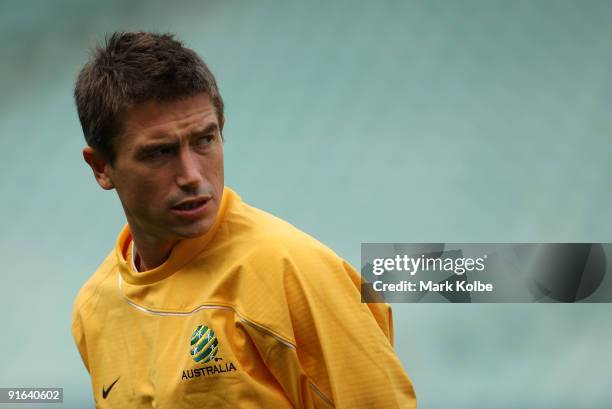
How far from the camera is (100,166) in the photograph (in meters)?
2.38

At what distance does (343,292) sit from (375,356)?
0.15 meters

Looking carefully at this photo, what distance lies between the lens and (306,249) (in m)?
2.20

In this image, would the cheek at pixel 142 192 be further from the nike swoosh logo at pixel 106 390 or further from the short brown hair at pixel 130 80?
the nike swoosh logo at pixel 106 390

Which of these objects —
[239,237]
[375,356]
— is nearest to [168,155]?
[239,237]

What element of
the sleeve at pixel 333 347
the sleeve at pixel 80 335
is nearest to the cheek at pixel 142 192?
the sleeve at pixel 333 347

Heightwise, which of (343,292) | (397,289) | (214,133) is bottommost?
(343,292)

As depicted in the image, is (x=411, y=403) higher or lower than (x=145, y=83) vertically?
lower

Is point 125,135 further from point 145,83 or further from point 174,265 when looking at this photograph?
point 174,265

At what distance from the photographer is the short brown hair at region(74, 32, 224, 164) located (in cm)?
219

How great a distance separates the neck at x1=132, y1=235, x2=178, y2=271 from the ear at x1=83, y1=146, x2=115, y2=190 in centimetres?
16

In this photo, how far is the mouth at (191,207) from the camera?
218 centimetres

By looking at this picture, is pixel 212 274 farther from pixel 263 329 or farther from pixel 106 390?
pixel 106 390

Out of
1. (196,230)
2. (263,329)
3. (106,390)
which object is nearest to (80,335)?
(106,390)

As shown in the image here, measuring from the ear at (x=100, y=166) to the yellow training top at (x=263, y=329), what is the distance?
23cm
